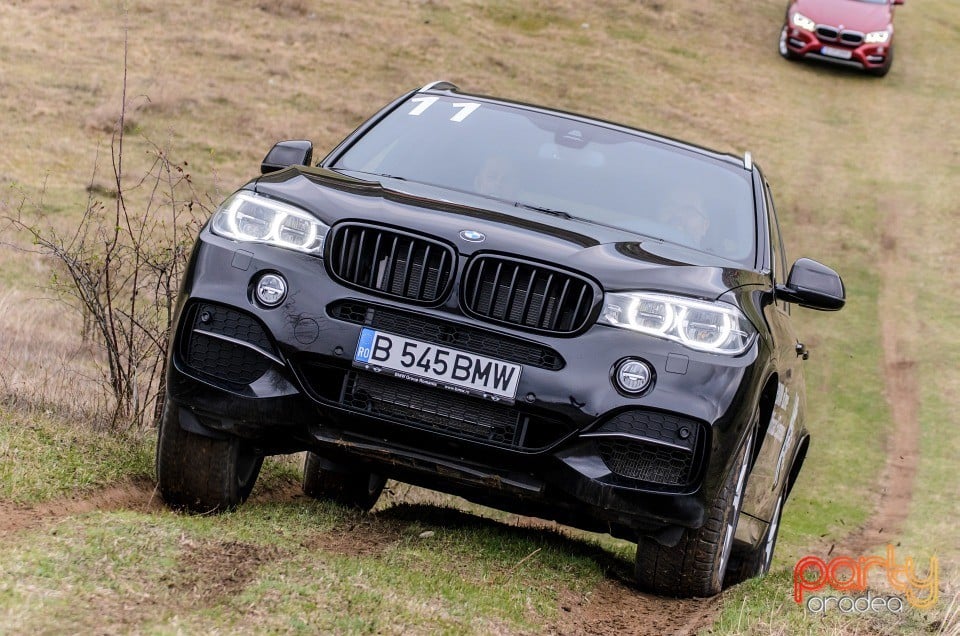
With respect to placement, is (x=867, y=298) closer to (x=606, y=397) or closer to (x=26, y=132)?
(x=26, y=132)

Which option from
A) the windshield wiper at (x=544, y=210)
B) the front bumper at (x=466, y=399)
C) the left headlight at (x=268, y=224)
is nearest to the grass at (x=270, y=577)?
the front bumper at (x=466, y=399)

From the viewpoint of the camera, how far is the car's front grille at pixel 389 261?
437 centimetres

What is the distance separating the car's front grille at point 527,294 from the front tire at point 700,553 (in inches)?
32.8

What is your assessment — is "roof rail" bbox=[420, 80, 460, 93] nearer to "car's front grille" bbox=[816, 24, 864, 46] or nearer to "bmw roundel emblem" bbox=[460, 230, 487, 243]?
"bmw roundel emblem" bbox=[460, 230, 487, 243]

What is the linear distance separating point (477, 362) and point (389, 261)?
1.57ft

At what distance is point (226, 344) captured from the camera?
4434mm

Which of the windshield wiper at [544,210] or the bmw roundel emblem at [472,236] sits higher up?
the bmw roundel emblem at [472,236]

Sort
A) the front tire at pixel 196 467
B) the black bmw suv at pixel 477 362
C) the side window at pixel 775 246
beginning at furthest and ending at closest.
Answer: the side window at pixel 775 246
the front tire at pixel 196 467
the black bmw suv at pixel 477 362

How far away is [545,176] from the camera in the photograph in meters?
5.74

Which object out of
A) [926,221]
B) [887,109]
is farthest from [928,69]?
[926,221]

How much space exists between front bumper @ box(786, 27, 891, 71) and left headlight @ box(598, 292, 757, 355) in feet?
82.2

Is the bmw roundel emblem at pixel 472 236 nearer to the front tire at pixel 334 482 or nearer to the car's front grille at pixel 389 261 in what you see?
the car's front grille at pixel 389 261

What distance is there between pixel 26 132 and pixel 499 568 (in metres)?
17.0

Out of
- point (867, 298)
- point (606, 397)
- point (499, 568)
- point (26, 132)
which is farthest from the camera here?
point (26, 132)
